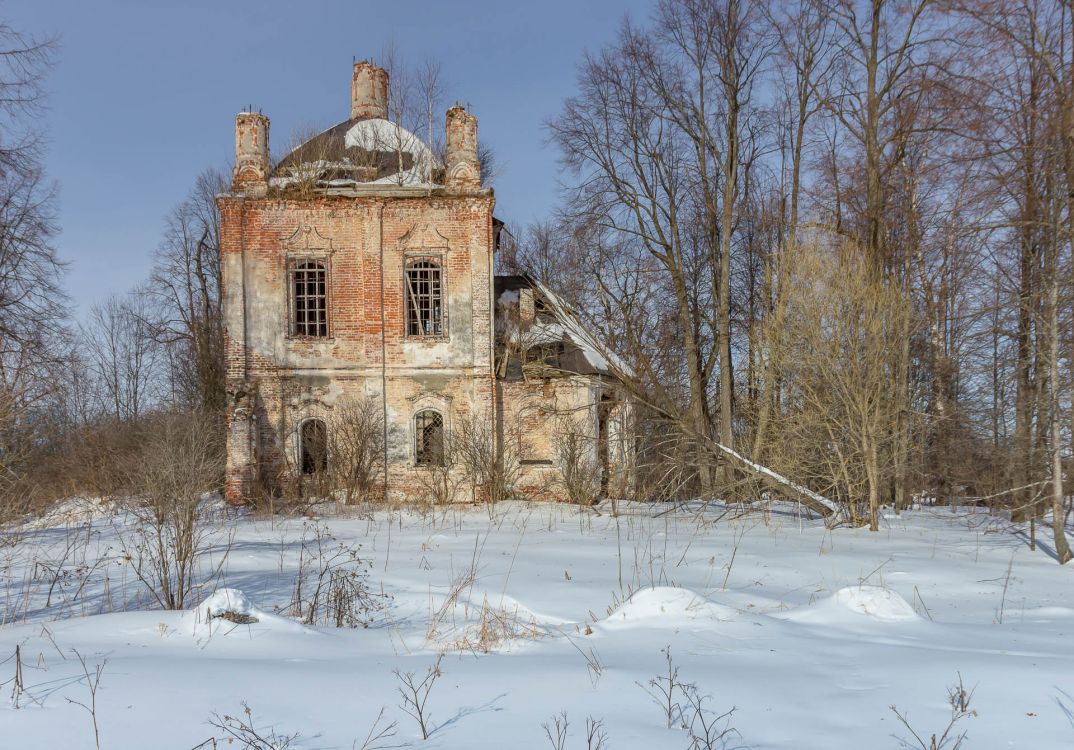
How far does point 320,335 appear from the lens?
16.8 m

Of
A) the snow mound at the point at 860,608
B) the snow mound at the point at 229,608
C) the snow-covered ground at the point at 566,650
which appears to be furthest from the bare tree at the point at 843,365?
the snow mound at the point at 229,608

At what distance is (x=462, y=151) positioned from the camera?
17.1 m

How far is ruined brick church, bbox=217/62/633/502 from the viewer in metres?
16.6

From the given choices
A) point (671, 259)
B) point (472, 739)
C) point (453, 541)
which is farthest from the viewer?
point (671, 259)

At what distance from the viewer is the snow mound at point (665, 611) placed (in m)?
5.53

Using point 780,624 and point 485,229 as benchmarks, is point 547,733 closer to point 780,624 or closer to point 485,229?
point 780,624

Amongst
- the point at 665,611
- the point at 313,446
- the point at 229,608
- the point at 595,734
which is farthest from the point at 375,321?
the point at 595,734

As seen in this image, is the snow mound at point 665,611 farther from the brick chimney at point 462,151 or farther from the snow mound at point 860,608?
the brick chimney at point 462,151

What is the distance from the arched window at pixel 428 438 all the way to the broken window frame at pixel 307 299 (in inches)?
109

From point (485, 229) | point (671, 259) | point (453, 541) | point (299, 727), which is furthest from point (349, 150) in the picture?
point (299, 727)

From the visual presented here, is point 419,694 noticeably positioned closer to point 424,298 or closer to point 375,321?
point 375,321

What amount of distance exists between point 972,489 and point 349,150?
17.6 meters

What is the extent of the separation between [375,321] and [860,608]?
42.1ft

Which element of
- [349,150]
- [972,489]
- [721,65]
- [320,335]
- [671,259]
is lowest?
[972,489]
